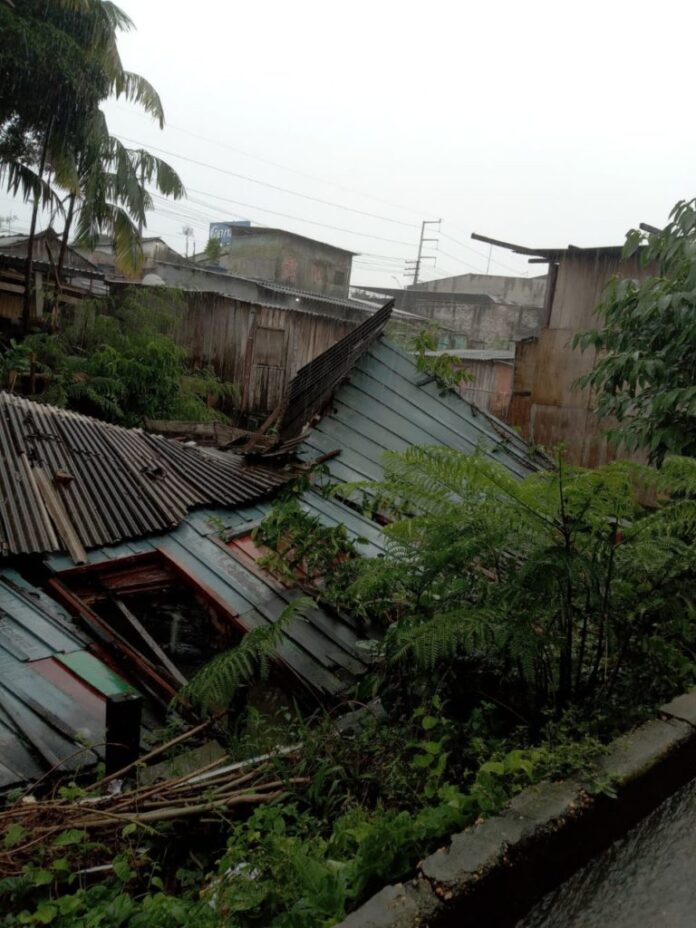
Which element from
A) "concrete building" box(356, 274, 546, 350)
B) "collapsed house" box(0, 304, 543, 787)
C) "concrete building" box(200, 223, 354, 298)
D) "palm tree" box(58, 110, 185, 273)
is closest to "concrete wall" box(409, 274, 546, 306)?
"concrete building" box(356, 274, 546, 350)

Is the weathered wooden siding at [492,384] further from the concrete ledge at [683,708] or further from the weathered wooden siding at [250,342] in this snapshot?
the concrete ledge at [683,708]

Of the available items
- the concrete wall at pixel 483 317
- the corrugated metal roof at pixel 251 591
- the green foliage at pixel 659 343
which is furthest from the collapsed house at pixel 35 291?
the concrete wall at pixel 483 317

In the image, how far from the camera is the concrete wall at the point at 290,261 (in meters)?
30.2

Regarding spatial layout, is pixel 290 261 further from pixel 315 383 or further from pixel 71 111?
pixel 315 383

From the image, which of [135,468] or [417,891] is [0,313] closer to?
[135,468]

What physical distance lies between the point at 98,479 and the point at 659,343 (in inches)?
191

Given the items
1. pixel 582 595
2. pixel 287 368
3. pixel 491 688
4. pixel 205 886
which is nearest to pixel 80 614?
pixel 205 886

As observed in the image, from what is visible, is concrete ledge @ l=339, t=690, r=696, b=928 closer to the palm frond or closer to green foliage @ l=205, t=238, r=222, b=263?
the palm frond

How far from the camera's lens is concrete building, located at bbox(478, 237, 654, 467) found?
33.1ft

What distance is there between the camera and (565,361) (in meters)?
10.5

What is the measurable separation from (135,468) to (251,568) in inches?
66.6

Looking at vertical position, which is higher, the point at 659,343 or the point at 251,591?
the point at 659,343

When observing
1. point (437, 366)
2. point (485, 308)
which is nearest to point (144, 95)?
point (437, 366)

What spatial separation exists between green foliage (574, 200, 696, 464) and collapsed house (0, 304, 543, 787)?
201 centimetres
